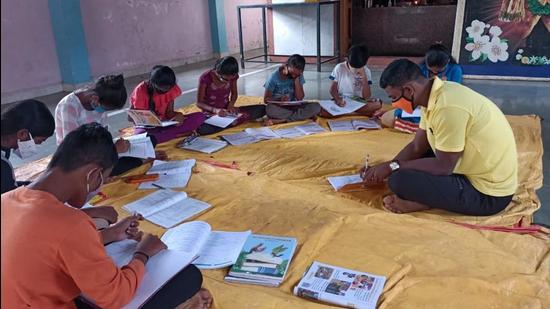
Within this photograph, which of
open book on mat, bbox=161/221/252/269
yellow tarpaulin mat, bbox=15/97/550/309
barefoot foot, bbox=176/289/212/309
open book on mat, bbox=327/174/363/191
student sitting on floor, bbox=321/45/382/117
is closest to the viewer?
barefoot foot, bbox=176/289/212/309

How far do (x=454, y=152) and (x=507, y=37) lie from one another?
4598 millimetres

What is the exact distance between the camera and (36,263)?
1186 millimetres

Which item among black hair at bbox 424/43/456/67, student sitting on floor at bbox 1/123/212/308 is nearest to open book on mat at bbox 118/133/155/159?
student sitting on floor at bbox 1/123/212/308

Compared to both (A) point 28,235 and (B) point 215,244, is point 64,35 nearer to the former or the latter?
(B) point 215,244

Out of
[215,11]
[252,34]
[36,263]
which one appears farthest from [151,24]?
[36,263]

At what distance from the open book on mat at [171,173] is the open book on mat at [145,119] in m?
0.35

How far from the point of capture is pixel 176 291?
1575 mm

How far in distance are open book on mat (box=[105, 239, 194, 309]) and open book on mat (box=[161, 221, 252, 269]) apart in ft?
1.02

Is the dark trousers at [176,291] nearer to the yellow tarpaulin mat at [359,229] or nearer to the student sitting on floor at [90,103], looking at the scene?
the yellow tarpaulin mat at [359,229]

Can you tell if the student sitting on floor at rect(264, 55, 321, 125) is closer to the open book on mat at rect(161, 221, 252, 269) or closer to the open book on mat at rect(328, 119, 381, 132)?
the open book on mat at rect(328, 119, 381, 132)

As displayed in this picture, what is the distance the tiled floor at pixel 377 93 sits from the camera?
3.77 m

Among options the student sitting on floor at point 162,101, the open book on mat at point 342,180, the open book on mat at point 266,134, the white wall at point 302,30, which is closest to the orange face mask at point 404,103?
the open book on mat at point 342,180

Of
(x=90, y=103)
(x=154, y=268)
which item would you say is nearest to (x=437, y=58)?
(x=90, y=103)

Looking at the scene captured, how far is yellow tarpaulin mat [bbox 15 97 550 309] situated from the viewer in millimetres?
1811
